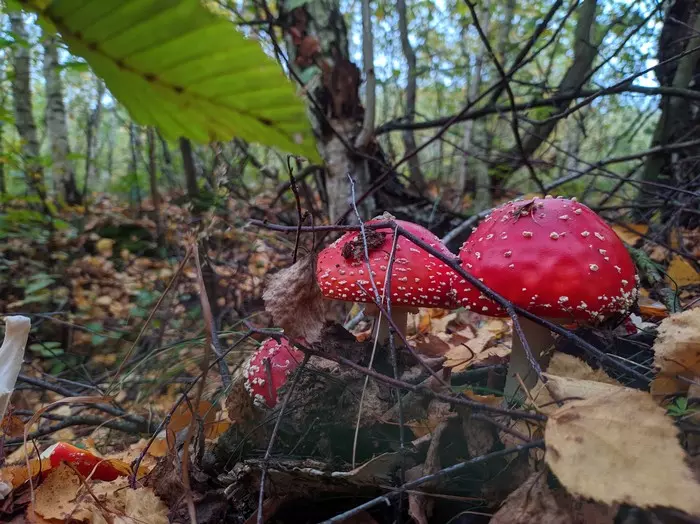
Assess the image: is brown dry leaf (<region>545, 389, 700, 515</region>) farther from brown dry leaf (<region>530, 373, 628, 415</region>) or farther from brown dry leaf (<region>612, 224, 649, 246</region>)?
brown dry leaf (<region>612, 224, 649, 246</region>)

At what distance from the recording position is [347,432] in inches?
51.9

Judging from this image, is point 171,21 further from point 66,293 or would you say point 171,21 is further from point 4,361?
point 66,293

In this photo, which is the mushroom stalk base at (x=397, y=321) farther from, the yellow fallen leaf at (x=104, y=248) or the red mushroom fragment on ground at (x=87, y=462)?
the yellow fallen leaf at (x=104, y=248)

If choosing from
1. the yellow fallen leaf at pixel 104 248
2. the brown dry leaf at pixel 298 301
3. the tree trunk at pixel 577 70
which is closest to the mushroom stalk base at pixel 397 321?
the brown dry leaf at pixel 298 301

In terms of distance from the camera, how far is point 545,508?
0.90m

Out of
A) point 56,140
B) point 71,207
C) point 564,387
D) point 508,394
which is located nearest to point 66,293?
point 71,207

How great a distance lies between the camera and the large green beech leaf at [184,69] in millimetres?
271

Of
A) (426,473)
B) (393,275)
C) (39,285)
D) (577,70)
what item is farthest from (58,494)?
(577,70)

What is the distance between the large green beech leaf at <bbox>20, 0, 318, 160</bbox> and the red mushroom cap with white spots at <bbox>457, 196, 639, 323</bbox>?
3.49ft

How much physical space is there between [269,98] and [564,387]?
884 mm

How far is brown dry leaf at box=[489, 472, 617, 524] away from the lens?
34.2 inches

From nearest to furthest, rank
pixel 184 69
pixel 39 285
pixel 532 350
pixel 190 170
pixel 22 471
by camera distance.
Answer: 1. pixel 184 69
2. pixel 22 471
3. pixel 532 350
4. pixel 190 170
5. pixel 39 285

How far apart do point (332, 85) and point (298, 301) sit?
2.48 m

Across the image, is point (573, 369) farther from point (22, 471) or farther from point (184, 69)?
point (22, 471)
